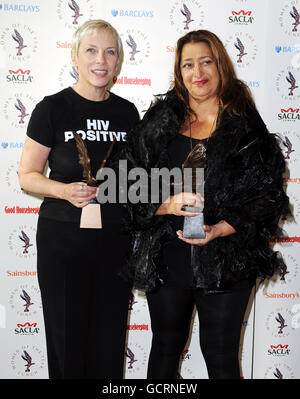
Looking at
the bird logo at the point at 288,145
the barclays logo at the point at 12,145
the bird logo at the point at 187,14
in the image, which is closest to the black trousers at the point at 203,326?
the bird logo at the point at 288,145

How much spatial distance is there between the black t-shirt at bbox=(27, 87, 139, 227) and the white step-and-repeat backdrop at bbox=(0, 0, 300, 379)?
48 cm

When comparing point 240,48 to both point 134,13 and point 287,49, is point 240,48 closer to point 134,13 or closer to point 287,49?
point 287,49

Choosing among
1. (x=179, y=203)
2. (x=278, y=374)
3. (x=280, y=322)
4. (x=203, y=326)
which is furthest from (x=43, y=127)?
(x=278, y=374)

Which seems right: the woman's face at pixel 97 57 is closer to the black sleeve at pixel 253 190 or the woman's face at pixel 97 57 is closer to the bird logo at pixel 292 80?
the black sleeve at pixel 253 190

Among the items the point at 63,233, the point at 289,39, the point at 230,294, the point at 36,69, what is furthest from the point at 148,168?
the point at 289,39

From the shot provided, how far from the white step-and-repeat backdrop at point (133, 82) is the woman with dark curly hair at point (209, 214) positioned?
1.75 feet

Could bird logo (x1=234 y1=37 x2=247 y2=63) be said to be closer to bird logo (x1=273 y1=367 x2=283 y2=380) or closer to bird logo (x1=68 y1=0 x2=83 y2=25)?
bird logo (x1=68 y1=0 x2=83 y2=25)

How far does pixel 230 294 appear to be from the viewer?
1.62m

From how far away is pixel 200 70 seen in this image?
1.62 metres

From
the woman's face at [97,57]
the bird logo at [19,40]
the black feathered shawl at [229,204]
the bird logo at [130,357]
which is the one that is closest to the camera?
the black feathered shawl at [229,204]

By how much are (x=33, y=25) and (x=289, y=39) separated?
132 centimetres

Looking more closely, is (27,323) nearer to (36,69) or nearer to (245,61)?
(36,69)

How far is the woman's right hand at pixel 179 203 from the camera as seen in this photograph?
1.52 m

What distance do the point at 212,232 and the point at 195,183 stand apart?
7.4 inches
